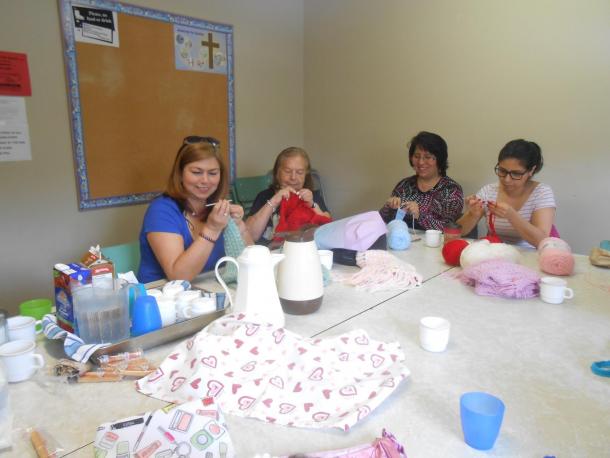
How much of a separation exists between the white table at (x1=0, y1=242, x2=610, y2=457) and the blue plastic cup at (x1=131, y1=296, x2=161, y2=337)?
62 millimetres

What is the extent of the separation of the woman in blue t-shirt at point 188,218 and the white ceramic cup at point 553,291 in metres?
1.08

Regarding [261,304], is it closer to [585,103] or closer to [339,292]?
[339,292]

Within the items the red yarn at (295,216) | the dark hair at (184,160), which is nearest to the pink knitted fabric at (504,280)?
the red yarn at (295,216)

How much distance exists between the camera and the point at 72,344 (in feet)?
3.49

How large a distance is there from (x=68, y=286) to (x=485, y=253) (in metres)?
1.36

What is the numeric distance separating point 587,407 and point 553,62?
234 centimetres

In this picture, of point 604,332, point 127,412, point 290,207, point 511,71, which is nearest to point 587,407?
point 604,332

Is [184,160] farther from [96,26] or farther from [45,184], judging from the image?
[96,26]

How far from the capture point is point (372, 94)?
347 cm

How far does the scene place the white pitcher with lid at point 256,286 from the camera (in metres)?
1.14

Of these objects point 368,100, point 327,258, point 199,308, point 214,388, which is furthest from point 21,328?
point 368,100

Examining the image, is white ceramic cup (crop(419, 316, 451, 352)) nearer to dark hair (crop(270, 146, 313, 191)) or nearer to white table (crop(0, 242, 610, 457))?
white table (crop(0, 242, 610, 457))

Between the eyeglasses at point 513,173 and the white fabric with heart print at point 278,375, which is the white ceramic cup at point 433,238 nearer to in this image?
the eyeglasses at point 513,173

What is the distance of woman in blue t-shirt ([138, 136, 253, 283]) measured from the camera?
5.40ft
